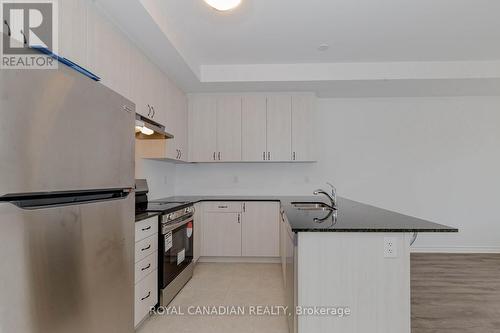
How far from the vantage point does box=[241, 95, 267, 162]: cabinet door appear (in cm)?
444

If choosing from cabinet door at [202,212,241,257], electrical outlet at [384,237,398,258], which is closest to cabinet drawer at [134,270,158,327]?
cabinet door at [202,212,241,257]

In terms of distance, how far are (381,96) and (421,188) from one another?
1667 mm

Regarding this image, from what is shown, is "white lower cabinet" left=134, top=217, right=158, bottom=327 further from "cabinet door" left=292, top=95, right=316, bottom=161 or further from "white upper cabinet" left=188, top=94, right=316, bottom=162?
"cabinet door" left=292, top=95, right=316, bottom=161

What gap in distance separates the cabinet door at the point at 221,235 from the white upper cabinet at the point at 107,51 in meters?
2.25

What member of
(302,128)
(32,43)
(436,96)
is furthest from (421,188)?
(32,43)

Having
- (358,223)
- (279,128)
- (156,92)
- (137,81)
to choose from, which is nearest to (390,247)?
(358,223)

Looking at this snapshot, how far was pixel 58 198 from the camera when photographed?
1.13 metres

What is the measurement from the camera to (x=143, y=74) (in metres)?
2.90

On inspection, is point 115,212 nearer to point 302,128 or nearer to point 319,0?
point 319,0

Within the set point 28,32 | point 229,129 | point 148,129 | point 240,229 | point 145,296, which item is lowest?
point 145,296

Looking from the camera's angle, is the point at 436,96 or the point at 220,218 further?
the point at 436,96

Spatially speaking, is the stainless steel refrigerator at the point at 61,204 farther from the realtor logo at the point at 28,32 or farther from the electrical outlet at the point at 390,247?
the electrical outlet at the point at 390,247

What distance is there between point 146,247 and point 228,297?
1085 mm

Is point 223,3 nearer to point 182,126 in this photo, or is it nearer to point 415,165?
point 182,126
